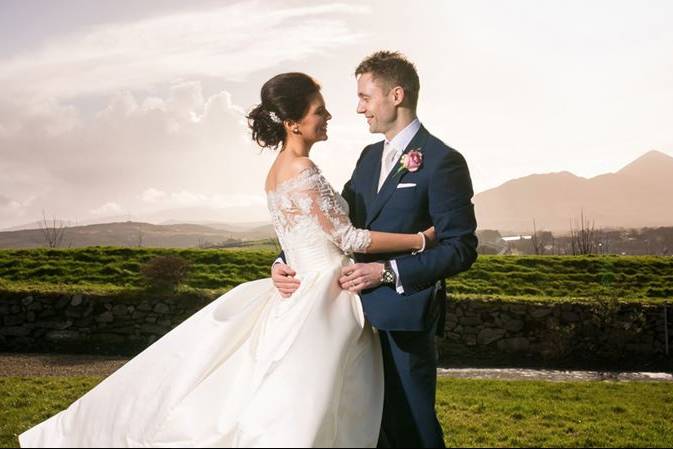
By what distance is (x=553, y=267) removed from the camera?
19.4 m

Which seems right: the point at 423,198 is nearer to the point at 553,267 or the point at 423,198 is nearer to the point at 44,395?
the point at 44,395

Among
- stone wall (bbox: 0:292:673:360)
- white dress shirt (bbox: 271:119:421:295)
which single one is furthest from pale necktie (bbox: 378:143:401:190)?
stone wall (bbox: 0:292:673:360)

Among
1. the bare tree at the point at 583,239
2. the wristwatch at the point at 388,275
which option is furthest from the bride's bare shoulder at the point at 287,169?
the bare tree at the point at 583,239

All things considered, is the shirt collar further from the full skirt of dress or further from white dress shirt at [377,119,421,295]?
the full skirt of dress

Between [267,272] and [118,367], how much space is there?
620 cm

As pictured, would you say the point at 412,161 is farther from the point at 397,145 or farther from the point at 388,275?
the point at 388,275

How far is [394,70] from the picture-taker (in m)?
4.59

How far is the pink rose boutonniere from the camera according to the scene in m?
4.50

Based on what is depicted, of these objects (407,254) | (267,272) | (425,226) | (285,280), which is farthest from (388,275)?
(267,272)

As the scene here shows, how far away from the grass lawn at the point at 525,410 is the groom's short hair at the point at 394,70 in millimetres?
4520

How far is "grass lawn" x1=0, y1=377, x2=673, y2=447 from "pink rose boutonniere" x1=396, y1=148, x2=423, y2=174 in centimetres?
425

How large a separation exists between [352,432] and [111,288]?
42.9 ft

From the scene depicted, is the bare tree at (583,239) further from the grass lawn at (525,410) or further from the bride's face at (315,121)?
the bride's face at (315,121)

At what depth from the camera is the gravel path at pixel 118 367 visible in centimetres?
1217
